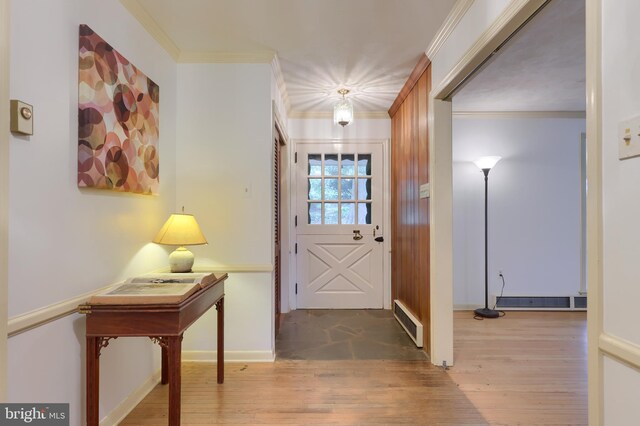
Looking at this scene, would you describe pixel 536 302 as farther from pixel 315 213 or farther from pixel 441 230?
pixel 315 213

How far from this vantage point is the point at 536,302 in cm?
389

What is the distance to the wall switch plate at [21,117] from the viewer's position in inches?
46.0

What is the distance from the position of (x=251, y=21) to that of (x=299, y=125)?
6.14 ft

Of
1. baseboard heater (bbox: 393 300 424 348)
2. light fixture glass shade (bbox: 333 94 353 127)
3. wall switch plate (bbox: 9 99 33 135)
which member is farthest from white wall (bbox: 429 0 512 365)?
wall switch plate (bbox: 9 99 33 135)

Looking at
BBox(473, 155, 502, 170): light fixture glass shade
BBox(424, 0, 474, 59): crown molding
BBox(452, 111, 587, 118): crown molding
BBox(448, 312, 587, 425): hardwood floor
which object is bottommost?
BBox(448, 312, 587, 425): hardwood floor

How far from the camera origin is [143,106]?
2037mm

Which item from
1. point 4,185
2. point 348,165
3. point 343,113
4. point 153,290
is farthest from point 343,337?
point 4,185

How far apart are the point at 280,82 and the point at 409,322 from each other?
2.62 metres

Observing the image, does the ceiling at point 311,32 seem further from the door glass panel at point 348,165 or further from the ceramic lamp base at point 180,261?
the ceramic lamp base at point 180,261

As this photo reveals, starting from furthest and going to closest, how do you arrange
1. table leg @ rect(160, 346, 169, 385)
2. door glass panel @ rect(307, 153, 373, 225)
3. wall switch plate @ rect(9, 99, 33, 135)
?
door glass panel @ rect(307, 153, 373, 225), table leg @ rect(160, 346, 169, 385), wall switch plate @ rect(9, 99, 33, 135)

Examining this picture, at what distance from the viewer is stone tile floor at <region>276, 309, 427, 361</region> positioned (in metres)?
2.66

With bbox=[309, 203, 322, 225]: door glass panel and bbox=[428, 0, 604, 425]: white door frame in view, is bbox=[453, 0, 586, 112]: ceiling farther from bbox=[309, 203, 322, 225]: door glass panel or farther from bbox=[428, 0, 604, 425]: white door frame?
bbox=[309, 203, 322, 225]: door glass panel

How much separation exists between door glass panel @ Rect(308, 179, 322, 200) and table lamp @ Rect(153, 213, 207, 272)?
6.58 ft

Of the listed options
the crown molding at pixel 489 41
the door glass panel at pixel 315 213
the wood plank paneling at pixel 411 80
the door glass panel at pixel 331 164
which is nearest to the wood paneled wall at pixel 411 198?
the wood plank paneling at pixel 411 80
